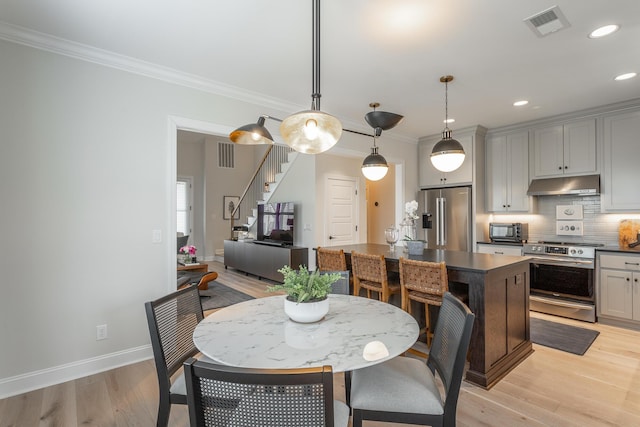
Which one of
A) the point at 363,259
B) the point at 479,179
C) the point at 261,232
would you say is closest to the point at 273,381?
the point at 363,259

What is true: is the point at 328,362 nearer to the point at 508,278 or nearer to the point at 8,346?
the point at 508,278

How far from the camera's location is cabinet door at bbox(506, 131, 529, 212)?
469 cm

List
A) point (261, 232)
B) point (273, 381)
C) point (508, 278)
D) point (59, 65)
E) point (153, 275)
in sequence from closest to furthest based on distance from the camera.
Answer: point (273, 381) → point (59, 65) → point (508, 278) → point (153, 275) → point (261, 232)

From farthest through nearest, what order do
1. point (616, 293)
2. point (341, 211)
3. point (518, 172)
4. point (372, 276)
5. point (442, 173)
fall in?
point (341, 211)
point (442, 173)
point (518, 172)
point (616, 293)
point (372, 276)

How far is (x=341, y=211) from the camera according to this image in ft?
20.4

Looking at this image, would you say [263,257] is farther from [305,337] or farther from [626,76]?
[626,76]

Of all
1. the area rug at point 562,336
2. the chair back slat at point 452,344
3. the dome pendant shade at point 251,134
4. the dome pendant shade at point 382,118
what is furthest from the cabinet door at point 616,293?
the dome pendant shade at point 251,134

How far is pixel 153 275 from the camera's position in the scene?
2.96m

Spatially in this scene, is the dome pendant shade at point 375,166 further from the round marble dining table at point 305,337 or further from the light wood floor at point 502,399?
the light wood floor at point 502,399

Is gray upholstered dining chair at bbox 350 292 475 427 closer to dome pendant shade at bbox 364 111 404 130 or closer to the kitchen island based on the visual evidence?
the kitchen island

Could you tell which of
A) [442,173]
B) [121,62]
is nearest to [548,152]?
[442,173]

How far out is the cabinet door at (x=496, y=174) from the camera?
16.1ft

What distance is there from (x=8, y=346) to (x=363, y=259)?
2.82 m

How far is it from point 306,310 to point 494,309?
5.72ft
